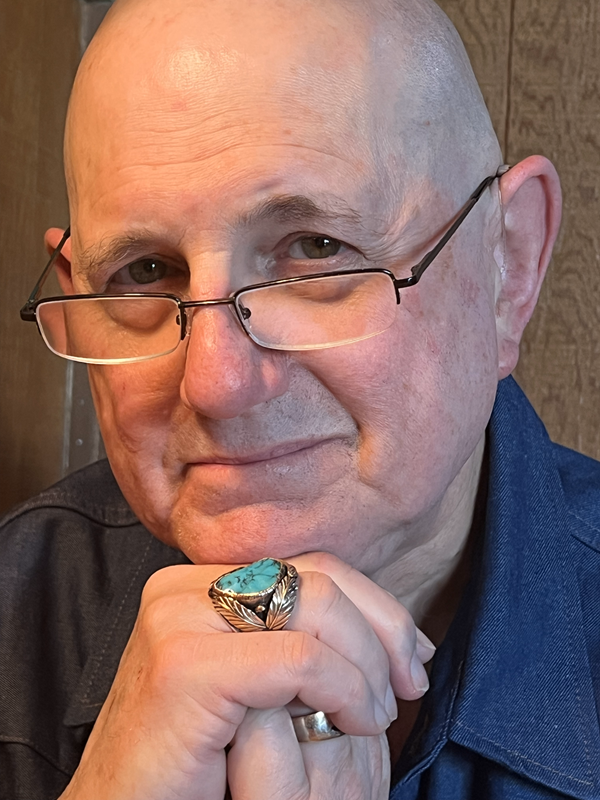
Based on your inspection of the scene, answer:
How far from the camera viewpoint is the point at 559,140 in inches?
67.8

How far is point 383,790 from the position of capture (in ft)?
3.45

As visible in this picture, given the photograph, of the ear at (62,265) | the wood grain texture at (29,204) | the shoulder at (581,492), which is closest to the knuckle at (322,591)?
the shoulder at (581,492)

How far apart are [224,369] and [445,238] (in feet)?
1.02

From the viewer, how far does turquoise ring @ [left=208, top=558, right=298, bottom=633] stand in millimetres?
879

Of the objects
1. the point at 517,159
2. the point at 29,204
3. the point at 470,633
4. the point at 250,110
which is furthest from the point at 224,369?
the point at 517,159

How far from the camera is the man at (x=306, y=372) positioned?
911 millimetres

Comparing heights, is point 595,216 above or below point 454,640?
above

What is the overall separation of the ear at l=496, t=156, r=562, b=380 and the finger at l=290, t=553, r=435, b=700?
1.21ft

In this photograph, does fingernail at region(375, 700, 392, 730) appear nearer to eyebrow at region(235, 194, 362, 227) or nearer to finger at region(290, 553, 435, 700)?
finger at region(290, 553, 435, 700)

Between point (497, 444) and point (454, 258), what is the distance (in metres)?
0.37

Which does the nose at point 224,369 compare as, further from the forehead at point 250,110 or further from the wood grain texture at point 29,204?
the wood grain texture at point 29,204

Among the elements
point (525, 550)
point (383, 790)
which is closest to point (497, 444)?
point (525, 550)

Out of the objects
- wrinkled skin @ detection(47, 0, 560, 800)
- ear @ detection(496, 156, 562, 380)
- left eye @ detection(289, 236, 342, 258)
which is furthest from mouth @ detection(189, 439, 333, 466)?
ear @ detection(496, 156, 562, 380)

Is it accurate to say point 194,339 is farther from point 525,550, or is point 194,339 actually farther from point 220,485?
point 525,550
